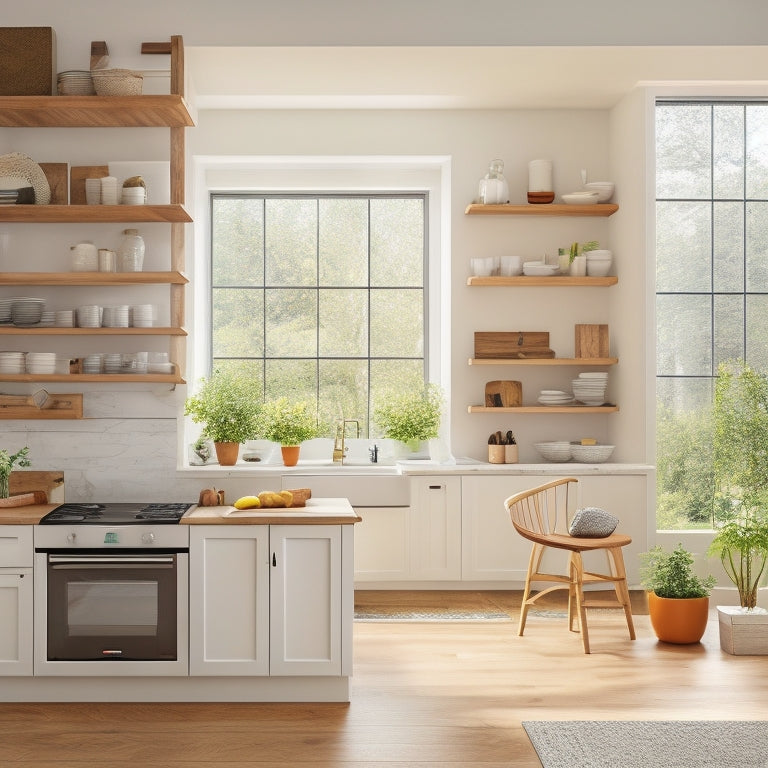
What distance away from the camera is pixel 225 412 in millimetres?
5316

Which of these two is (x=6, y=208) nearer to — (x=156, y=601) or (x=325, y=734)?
(x=156, y=601)

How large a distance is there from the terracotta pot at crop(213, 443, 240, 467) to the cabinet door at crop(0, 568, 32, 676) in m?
1.93

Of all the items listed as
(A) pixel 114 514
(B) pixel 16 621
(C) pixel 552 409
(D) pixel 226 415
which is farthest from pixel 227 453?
(C) pixel 552 409

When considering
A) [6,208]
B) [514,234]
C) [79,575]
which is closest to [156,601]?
[79,575]

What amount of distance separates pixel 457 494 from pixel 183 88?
2.86 m

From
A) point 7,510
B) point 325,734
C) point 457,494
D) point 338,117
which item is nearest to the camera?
point 325,734

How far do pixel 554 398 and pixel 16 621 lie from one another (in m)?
3.59

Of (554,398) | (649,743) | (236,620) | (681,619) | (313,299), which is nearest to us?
(649,743)

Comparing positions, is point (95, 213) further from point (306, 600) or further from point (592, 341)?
point (592, 341)

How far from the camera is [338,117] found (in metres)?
5.82

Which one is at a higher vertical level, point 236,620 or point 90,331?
point 90,331

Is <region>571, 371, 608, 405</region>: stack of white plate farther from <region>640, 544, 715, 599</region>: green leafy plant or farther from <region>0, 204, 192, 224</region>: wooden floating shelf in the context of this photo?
<region>0, 204, 192, 224</region>: wooden floating shelf

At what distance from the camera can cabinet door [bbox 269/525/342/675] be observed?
11.4 ft

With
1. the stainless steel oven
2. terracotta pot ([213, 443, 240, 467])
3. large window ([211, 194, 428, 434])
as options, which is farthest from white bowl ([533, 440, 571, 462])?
the stainless steel oven
